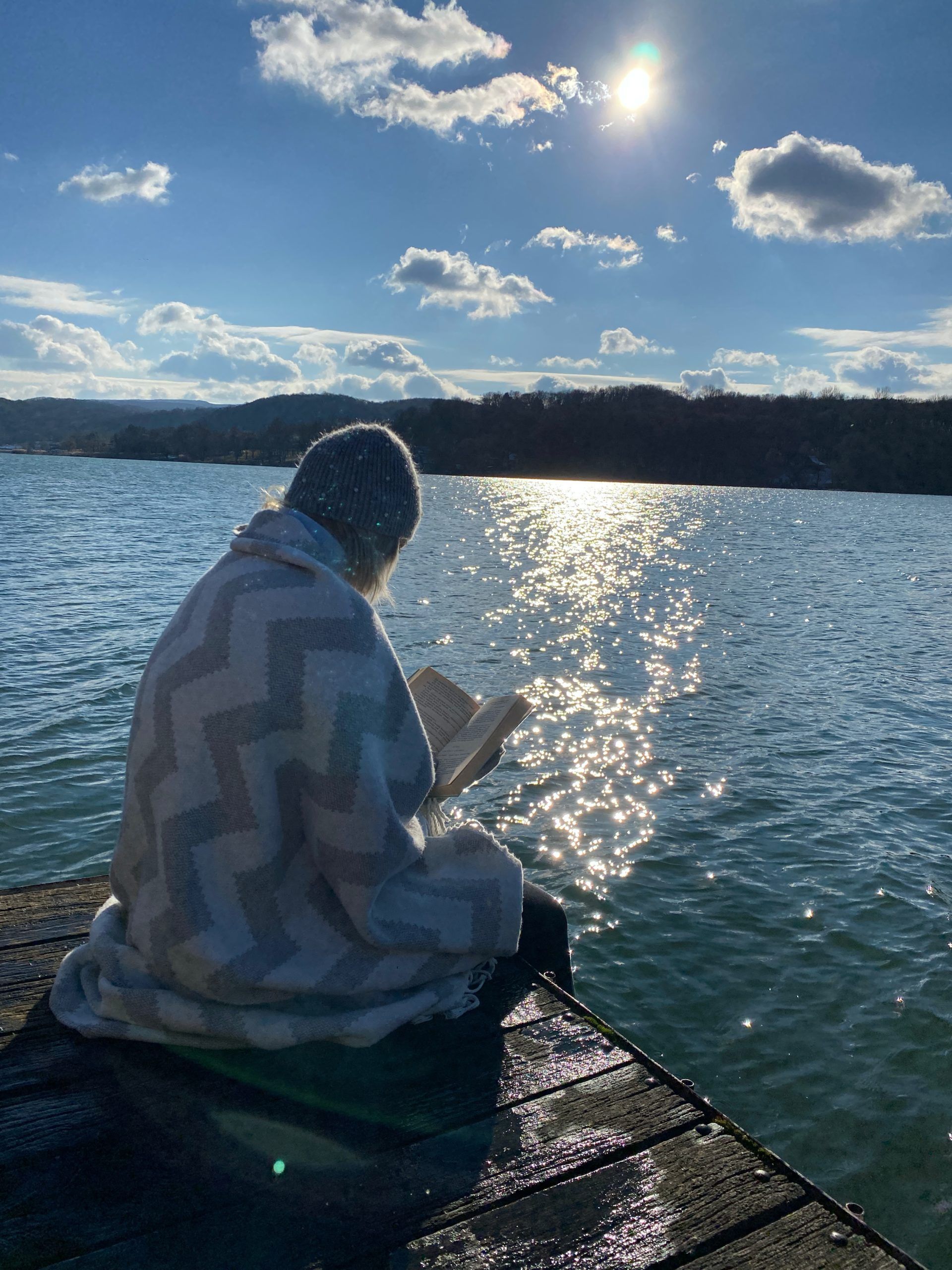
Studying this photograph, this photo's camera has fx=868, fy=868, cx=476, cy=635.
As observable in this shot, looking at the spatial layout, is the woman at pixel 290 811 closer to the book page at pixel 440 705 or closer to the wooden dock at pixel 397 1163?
the wooden dock at pixel 397 1163

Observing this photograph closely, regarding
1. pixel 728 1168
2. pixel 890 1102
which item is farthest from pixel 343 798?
pixel 890 1102

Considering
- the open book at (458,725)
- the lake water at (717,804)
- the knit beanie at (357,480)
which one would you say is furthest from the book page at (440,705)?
the lake water at (717,804)

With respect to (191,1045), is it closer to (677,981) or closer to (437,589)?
(677,981)

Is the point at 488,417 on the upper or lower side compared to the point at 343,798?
upper

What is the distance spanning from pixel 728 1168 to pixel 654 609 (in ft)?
68.0

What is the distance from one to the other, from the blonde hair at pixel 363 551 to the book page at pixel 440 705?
762mm

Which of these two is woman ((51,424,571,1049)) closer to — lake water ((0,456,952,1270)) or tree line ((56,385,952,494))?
lake water ((0,456,952,1270))

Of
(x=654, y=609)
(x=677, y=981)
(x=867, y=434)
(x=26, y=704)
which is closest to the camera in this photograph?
(x=677, y=981)

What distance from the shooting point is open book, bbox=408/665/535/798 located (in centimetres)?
319

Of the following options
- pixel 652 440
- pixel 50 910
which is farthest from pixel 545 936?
pixel 652 440

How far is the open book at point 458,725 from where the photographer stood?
319 centimetres

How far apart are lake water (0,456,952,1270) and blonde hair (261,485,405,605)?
3565mm

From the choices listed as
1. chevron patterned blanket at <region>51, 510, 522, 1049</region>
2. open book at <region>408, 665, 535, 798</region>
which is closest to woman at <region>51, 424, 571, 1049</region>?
chevron patterned blanket at <region>51, 510, 522, 1049</region>

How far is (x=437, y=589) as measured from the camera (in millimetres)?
24688
